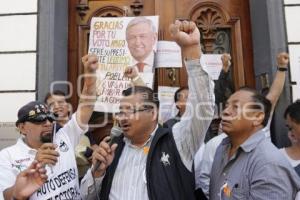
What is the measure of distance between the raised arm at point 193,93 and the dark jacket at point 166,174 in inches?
2.3

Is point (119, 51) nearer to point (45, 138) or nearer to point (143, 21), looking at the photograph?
point (143, 21)

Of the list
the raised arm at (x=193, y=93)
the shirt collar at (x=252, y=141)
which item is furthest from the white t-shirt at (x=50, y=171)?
the shirt collar at (x=252, y=141)

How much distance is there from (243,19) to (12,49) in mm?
2656

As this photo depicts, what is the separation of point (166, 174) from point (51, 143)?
76 centimetres

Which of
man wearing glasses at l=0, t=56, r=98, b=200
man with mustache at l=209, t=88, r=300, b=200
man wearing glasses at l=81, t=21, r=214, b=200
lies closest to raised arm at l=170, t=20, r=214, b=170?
man wearing glasses at l=81, t=21, r=214, b=200

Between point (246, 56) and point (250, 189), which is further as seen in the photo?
point (246, 56)

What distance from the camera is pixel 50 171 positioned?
2797 millimetres

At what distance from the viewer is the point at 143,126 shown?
269cm

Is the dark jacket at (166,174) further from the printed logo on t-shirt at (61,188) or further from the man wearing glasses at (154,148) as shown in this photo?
the printed logo on t-shirt at (61,188)

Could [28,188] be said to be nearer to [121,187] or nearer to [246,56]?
[121,187]

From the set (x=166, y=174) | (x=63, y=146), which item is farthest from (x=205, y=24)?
(x=166, y=174)

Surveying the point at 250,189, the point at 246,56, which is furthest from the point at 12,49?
the point at 250,189

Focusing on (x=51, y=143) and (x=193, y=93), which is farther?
(x=51, y=143)

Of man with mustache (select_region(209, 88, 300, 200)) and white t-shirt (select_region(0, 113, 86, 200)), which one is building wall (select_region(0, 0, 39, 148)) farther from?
man with mustache (select_region(209, 88, 300, 200))
